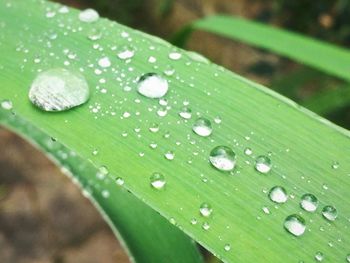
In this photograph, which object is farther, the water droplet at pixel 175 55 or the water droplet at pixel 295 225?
the water droplet at pixel 175 55

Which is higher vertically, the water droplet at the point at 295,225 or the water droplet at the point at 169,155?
the water droplet at the point at 295,225

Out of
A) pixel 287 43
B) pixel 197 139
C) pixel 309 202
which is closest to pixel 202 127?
pixel 197 139

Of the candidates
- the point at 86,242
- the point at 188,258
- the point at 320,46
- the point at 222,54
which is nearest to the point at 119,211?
the point at 188,258

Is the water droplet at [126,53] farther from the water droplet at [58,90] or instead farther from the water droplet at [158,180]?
the water droplet at [158,180]

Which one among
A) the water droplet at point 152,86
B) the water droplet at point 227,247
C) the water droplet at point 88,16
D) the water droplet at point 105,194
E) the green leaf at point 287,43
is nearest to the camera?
the water droplet at point 227,247

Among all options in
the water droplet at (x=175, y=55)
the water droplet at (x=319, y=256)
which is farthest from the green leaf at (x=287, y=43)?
the water droplet at (x=319, y=256)

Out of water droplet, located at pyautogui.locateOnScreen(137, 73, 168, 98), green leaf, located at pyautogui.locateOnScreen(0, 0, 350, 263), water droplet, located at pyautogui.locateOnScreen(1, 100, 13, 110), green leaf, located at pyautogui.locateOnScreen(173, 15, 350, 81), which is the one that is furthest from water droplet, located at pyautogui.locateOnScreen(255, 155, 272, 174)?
green leaf, located at pyautogui.locateOnScreen(173, 15, 350, 81)
